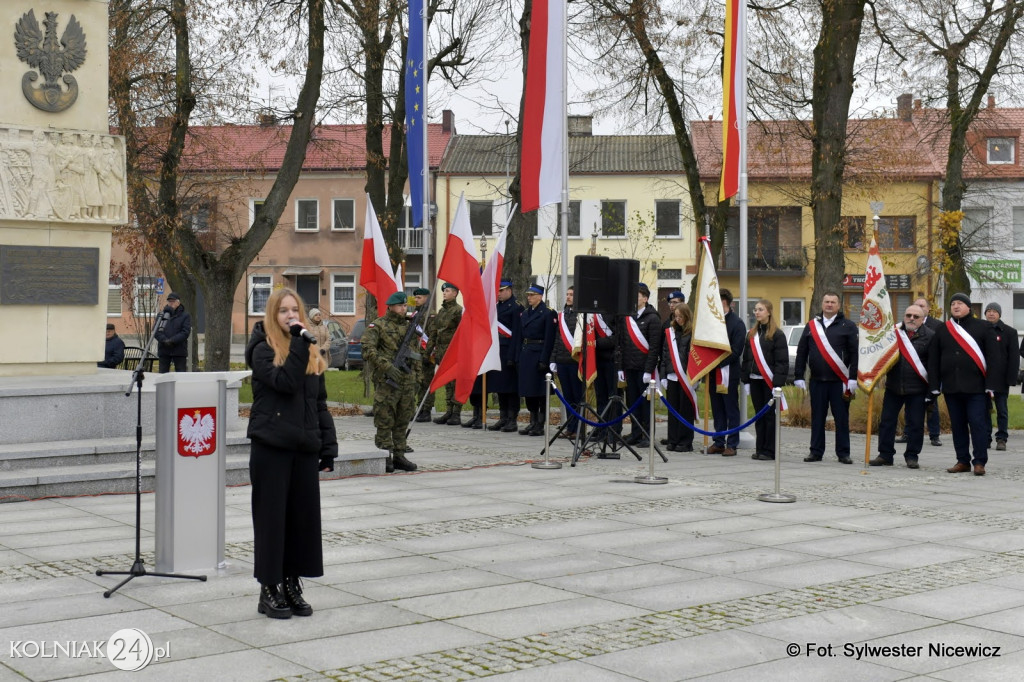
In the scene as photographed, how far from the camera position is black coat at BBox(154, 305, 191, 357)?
69.1ft

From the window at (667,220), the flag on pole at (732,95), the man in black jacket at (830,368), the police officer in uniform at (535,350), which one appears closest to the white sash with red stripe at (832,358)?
the man in black jacket at (830,368)

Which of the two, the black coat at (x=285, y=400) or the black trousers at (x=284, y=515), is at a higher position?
the black coat at (x=285, y=400)

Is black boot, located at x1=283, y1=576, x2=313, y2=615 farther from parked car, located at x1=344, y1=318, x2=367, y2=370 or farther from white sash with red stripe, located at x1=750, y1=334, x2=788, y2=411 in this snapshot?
parked car, located at x1=344, y1=318, x2=367, y2=370

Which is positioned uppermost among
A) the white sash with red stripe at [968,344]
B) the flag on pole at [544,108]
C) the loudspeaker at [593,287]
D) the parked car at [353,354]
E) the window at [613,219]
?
the window at [613,219]

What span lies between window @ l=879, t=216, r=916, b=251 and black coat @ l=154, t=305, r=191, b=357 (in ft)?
126

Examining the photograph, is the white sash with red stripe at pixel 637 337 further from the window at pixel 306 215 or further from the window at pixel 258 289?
the window at pixel 306 215

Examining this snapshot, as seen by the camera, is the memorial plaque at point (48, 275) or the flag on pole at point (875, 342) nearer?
the memorial plaque at point (48, 275)

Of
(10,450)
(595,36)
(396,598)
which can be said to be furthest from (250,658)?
(595,36)

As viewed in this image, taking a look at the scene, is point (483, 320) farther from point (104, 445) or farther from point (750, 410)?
point (750, 410)

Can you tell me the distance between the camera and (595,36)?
81.8 feet

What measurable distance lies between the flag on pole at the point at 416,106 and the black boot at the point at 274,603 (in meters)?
14.2

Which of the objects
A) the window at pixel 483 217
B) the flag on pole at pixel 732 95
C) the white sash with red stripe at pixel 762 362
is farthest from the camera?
the window at pixel 483 217

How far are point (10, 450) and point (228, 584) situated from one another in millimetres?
5411

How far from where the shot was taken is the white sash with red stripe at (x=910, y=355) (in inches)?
576
